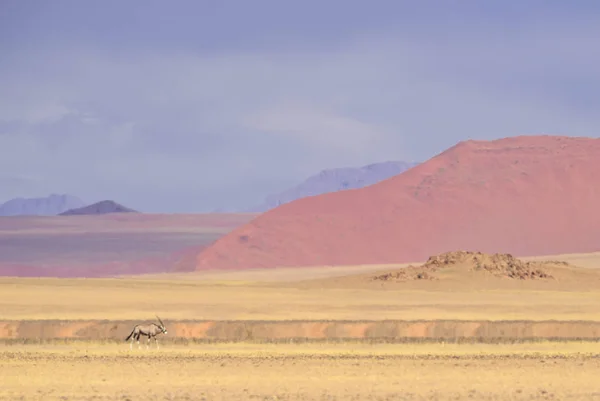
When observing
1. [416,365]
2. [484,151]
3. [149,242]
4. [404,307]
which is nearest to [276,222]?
[484,151]

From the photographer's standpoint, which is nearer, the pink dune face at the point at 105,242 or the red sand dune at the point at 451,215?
the red sand dune at the point at 451,215

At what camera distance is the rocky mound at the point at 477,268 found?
182 ft

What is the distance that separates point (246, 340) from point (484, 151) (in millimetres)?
93220

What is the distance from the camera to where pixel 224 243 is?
373 ft

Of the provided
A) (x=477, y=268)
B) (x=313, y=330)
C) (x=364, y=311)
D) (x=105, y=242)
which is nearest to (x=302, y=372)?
(x=313, y=330)

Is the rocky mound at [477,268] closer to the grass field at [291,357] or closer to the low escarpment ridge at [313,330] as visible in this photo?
the grass field at [291,357]

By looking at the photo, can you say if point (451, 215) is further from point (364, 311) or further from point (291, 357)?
point (291, 357)

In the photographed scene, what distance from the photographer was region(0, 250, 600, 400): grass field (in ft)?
68.1

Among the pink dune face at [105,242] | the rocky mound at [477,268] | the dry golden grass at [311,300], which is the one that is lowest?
the dry golden grass at [311,300]

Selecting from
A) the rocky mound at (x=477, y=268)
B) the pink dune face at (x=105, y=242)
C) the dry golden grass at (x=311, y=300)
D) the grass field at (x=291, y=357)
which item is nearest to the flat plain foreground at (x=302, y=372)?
the grass field at (x=291, y=357)

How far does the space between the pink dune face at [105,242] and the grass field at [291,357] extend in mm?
67920

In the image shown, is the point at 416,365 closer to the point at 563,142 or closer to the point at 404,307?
the point at 404,307

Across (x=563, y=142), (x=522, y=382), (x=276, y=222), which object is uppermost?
(x=563, y=142)

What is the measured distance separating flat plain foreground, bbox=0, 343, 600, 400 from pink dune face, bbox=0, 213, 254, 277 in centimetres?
8475
